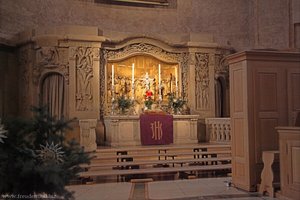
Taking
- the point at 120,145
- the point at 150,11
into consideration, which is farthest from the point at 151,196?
the point at 150,11

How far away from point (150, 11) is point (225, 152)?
6376mm

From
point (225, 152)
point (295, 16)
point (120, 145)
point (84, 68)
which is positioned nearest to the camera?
point (225, 152)

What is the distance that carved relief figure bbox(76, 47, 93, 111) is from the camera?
36.7 ft

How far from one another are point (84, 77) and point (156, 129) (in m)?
2.60

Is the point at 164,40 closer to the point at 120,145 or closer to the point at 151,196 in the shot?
the point at 120,145

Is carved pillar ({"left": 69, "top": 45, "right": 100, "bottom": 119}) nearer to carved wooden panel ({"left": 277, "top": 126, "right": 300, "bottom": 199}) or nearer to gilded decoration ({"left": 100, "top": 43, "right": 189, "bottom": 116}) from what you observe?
gilded decoration ({"left": 100, "top": 43, "right": 189, "bottom": 116})

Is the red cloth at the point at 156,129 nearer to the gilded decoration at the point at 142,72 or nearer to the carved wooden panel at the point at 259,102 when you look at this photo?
the gilded decoration at the point at 142,72

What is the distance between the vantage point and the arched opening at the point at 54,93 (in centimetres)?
1130

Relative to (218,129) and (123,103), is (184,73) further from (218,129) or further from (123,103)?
(123,103)

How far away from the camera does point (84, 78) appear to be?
1126cm

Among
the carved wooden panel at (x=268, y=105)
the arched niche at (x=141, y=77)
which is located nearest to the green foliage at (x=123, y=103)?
the arched niche at (x=141, y=77)

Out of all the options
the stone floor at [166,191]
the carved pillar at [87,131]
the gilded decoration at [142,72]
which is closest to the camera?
the stone floor at [166,191]

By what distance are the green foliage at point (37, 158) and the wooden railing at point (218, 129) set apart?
8.02 m

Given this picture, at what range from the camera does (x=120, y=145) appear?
1049 cm
